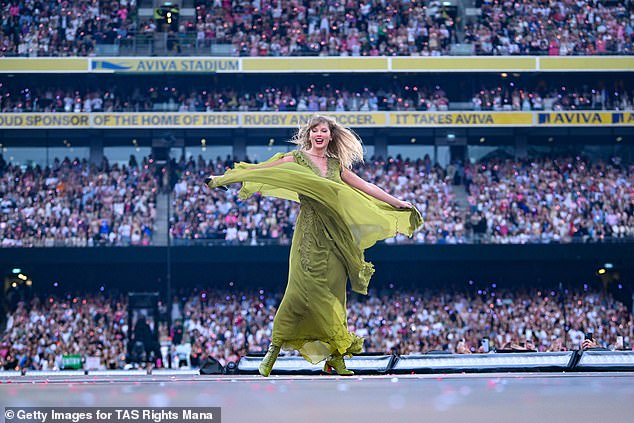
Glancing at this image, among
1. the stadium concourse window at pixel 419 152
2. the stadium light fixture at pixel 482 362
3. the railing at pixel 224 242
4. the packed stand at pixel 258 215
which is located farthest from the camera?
the stadium concourse window at pixel 419 152

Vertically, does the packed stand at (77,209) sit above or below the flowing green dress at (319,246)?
below

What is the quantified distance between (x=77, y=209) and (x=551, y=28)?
19.4 meters

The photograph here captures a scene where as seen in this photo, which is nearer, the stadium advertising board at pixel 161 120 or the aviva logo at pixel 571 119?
the stadium advertising board at pixel 161 120

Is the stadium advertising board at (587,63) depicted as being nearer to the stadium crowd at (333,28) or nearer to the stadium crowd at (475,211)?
the stadium crowd at (333,28)

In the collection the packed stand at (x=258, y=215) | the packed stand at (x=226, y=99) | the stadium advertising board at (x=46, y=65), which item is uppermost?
the stadium advertising board at (x=46, y=65)

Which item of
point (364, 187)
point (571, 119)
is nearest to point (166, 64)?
point (571, 119)

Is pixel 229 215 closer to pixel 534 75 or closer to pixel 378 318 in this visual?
pixel 378 318

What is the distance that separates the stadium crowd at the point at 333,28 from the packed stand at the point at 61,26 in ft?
0.13

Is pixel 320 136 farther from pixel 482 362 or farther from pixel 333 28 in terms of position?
pixel 333 28

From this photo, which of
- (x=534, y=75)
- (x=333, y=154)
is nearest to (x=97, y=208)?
(x=534, y=75)

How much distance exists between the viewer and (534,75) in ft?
125

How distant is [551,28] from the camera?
37750 mm

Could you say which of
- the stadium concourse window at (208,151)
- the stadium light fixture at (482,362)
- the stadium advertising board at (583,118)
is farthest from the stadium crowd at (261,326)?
the stadium light fixture at (482,362)

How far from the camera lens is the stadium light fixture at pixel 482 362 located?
1512 cm
